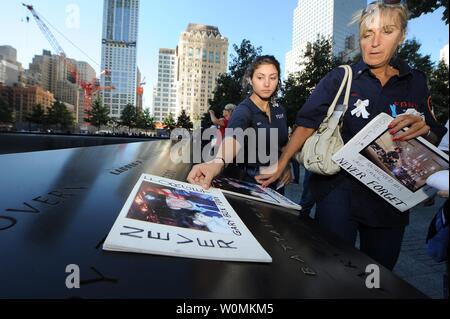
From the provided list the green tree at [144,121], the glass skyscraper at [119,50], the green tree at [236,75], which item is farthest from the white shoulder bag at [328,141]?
the glass skyscraper at [119,50]

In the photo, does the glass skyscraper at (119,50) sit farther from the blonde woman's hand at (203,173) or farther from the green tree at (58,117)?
the blonde woman's hand at (203,173)

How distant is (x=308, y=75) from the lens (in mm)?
13492

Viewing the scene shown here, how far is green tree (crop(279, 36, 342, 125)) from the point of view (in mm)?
13055

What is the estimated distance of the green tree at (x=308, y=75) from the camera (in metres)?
13.1

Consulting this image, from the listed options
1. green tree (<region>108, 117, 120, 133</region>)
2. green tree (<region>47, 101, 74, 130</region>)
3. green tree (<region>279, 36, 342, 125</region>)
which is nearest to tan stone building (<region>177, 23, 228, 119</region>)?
green tree (<region>108, 117, 120, 133</region>)

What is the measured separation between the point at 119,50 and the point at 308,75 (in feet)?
321

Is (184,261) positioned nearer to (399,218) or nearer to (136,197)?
(136,197)

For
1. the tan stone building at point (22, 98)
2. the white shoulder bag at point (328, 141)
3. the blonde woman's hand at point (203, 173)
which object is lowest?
the blonde woman's hand at point (203, 173)

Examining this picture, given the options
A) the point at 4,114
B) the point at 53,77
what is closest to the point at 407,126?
the point at 4,114

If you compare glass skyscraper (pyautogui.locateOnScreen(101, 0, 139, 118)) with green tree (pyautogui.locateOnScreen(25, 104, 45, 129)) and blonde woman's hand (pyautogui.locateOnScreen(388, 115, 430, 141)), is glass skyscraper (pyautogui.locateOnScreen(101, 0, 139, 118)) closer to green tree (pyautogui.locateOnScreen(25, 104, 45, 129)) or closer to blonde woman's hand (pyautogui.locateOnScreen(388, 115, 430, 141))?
green tree (pyautogui.locateOnScreen(25, 104, 45, 129))

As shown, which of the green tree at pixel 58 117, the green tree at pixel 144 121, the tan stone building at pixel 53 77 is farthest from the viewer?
the tan stone building at pixel 53 77

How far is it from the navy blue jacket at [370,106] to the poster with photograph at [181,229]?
0.61 m

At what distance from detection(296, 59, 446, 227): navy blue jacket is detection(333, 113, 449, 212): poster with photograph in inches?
4.3

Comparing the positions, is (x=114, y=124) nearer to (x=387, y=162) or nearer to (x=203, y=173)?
(x=203, y=173)
